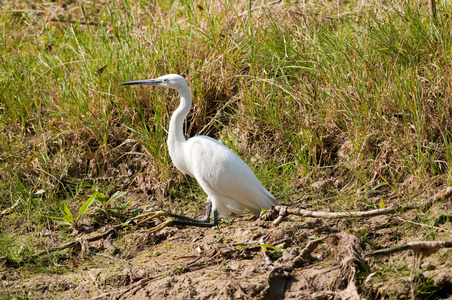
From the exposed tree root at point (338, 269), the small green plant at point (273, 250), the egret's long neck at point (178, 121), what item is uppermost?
the egret's long neck at point (178, 121)

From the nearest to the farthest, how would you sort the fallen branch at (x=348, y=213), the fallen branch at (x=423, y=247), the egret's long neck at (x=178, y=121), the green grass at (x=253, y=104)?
1. the fallen branch at (x=423, y=247)
2. the fallen branch at (x=348, y=213)
3. the green grass at (x=253, y=104)
4. the egret's long neck at (x=178, y=121)

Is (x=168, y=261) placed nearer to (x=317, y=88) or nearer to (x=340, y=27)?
(x=317, y=88)

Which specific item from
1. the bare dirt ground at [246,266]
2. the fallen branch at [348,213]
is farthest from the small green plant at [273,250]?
the fallen branch at [348,213]

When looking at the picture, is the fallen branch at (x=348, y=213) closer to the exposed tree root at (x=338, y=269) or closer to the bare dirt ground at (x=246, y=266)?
the bare dirt ground at (x=246, y=266)

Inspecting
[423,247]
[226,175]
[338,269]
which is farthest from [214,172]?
[423,247]

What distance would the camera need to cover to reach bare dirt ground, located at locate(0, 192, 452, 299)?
264 cm

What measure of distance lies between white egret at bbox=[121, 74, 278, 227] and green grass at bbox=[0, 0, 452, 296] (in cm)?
37

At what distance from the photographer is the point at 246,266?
300cm

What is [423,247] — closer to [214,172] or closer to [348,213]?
[348,213]

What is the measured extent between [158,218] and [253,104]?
123cm

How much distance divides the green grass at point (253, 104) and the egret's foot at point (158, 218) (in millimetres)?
348

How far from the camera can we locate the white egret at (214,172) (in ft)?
12.1

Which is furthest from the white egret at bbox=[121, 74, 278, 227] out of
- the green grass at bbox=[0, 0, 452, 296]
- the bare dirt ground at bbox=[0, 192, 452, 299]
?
the green grass at bbox=[0, 0, 452, 296]

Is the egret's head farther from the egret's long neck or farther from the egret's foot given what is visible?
the egret's foot
